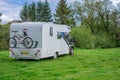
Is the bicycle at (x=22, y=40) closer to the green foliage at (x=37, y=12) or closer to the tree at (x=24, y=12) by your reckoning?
the green foliage at (x=37, y=12)

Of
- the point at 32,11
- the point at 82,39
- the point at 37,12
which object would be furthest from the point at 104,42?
the point at 32,11

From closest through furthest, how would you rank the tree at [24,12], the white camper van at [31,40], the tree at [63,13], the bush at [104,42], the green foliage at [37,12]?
the white camper van at [31,40] < the bush at [104,42] < the tree at [63,13] < the green foliage at [37,12] < the tree at [24,12]

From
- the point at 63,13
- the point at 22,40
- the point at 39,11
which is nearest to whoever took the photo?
the point at 22,40

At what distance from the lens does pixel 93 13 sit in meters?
53.7

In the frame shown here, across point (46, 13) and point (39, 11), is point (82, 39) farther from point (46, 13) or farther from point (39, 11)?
point (39, 11)

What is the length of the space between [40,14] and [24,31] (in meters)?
49.3

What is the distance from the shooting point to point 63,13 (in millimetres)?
58031

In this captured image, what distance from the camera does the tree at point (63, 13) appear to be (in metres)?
56.7

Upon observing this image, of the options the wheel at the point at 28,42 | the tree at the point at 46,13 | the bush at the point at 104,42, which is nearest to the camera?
the wheel at the point at 28,42

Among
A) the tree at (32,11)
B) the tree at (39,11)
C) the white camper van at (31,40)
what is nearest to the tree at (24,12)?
the tree at (32,11)

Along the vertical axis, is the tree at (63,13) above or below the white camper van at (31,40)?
above

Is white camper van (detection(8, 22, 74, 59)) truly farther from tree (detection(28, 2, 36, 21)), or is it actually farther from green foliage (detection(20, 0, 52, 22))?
tree (detection(28, 2, 36, 21))

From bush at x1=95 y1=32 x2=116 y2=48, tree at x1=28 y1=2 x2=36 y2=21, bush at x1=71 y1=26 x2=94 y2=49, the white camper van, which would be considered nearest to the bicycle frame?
the white camper van

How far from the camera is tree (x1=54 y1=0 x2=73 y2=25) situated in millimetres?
56688
